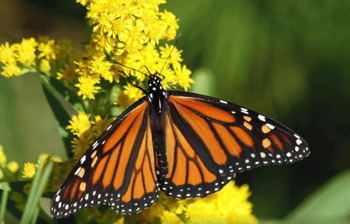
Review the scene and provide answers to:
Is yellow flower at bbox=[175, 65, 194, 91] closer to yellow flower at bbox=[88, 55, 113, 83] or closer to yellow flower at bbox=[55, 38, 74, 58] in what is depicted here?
yellow flower at bbox=[88, 55, 113, 83]

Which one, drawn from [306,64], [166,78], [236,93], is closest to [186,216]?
[166,78]

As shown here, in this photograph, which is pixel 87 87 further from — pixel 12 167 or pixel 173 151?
pixel 12 167

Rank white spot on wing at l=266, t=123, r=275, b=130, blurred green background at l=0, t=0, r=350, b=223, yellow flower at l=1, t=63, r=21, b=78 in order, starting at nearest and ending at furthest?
white spot on wing at l=266, t=123, r=275, b=130, yellow flower at l=1, t=63, r=21, b=78, blurred green background at l=0, t=0, r=350, b=223

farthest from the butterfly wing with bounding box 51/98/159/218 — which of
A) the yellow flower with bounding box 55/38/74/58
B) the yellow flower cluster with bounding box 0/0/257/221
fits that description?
the yellow flower with bounding box 55/38/74/58

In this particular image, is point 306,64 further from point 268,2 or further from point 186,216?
point 186,216

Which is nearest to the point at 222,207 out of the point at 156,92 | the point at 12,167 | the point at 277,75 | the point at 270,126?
the point at 270,126

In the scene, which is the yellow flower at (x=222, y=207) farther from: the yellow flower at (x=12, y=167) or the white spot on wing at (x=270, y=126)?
the yellow flower at (x=12, y=167)

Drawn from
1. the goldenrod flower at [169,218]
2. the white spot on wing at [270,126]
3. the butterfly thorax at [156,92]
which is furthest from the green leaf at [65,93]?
the white spot on wing at [270,126]
